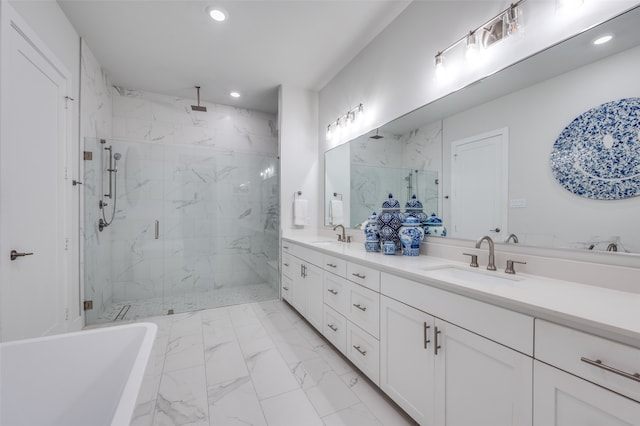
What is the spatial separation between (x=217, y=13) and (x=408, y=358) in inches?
114

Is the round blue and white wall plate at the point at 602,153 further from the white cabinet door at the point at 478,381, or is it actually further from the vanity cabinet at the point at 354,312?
the vanity cabinet at the point at 354,312

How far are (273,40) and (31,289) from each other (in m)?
2.78

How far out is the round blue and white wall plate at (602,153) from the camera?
3.45 feet

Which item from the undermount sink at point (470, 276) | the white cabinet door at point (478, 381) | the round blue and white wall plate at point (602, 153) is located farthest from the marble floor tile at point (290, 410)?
the round blue and white wall plate at point (602, 153)

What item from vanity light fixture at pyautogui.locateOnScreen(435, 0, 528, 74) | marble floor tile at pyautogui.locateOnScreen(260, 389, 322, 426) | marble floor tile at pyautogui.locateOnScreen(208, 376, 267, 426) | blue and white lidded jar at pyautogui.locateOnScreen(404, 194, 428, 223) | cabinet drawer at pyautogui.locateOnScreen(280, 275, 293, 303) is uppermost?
vanity light fixture at pyautogui.locateOnScreen(435, 0, 528, 74)

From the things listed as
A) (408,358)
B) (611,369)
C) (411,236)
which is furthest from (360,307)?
(611,369)

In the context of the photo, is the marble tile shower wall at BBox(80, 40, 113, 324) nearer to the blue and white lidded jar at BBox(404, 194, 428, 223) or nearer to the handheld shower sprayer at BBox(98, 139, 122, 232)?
the handheld shower sprayer at BBox(98, 139, 122, 232)

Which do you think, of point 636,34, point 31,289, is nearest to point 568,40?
point 636,34

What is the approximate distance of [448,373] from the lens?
45.1 inches

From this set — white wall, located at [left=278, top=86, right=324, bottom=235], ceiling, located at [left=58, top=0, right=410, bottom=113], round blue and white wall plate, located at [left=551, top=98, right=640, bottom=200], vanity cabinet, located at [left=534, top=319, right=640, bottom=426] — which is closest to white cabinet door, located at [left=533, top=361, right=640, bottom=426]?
vanity cabinet, located at [left=534, top=319, right=640, bottom=426]

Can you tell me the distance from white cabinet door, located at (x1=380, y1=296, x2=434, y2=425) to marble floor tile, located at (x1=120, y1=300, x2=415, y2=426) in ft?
0.62

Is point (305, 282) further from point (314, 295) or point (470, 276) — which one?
point (470, 276)

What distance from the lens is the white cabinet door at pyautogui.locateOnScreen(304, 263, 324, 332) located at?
2.30m

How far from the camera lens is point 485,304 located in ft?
3.32
